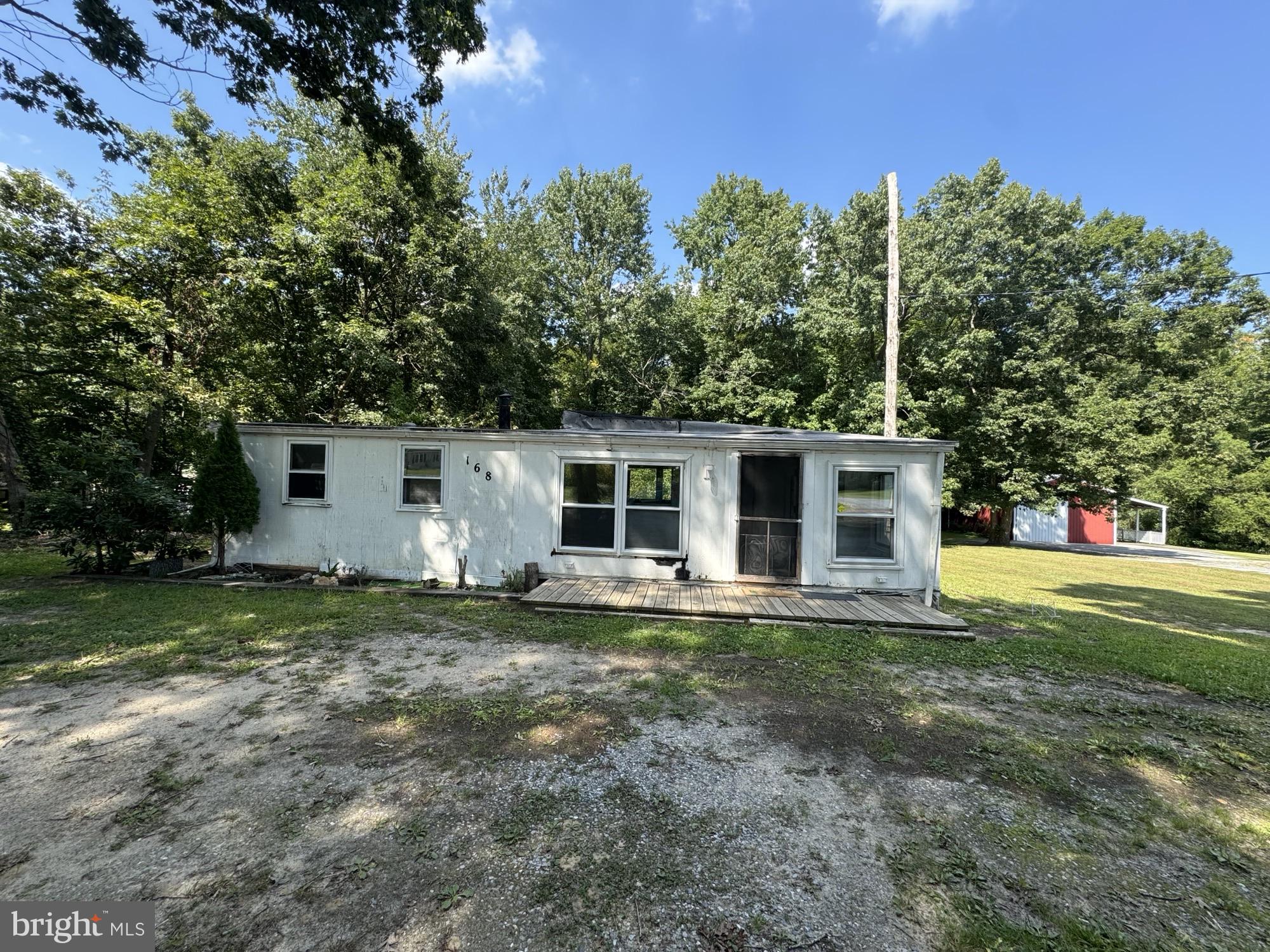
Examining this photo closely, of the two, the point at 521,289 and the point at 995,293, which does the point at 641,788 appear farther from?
the point at 995,293

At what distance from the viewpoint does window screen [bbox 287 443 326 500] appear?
8055mm

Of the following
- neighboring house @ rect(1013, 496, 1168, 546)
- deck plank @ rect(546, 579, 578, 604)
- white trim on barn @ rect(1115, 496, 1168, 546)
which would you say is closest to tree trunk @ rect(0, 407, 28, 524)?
deck plank @ rect(546, 579, 578, 604)

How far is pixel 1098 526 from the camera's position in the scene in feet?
79.0

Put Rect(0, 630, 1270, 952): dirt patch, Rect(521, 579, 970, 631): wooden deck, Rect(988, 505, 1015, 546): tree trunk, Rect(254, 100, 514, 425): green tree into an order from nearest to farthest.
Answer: Rect(0, 630, 1270, 952): dirt patch < Rect(521, 579, 970, 631): wooden deck < Rect(254, 100, 514, 425): green tree < Rect(988, 505, 1015, 546): tree trunk

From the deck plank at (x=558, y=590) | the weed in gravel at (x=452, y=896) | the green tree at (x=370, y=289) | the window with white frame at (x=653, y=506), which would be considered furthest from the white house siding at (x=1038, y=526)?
the weed in gravel at (x=452, y=896)

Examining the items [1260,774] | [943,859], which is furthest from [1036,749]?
[943,859]

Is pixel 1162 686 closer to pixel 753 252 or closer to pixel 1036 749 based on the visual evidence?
pixel 1036 749

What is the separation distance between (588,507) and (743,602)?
8.90ft

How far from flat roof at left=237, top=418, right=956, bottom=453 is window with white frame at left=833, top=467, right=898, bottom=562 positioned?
1.46 ft

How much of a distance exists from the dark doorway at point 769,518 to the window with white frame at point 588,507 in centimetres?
198

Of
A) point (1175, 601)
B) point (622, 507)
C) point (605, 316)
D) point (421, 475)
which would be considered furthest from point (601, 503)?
point (605, 316)

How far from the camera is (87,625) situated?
536cm

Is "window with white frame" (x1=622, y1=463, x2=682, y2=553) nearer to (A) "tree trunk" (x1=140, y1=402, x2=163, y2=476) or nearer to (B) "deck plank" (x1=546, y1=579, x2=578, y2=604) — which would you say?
(B) "deck plank" (x1=546, y1=579, x2=578, y2=604)

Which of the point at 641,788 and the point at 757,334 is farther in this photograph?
the point at 757,334
